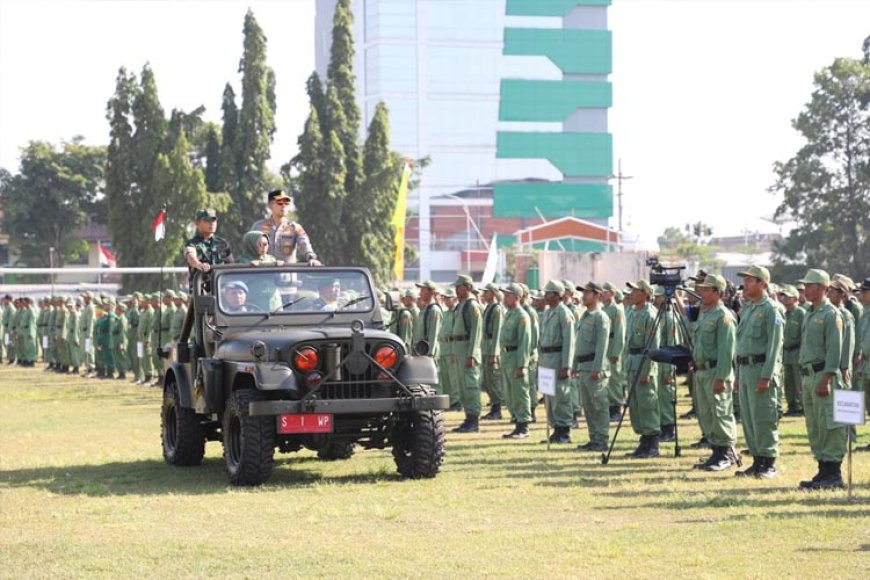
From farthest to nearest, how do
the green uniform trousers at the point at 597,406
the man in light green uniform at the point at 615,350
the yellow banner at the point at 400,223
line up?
the yellow banner at the point at 400,223 < the man in light green uniform at the point at 615,350 < the green uniform trousers at the point at 597,406

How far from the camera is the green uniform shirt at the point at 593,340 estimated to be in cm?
1590

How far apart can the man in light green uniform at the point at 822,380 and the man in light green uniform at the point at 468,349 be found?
689cm

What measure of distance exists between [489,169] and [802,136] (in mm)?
64577

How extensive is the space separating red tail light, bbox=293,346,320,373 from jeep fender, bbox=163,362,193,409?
7.20 ft

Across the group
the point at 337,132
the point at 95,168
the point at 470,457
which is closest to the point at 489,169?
the point at 95,168

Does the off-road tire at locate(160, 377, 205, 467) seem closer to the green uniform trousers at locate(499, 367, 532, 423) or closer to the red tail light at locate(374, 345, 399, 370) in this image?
the red tail light at locate(374, 345, 399, 370)

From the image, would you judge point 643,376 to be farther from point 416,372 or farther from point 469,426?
point 469,426

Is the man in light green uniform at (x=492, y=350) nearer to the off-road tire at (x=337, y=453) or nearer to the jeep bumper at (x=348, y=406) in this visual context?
the off-road tire at (x=337, y=453)

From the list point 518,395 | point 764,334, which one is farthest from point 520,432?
point 764,334

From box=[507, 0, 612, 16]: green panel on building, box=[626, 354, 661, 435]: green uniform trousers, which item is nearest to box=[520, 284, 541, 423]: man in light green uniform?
box=[626, 354, 661, 435]: green uniform trousers

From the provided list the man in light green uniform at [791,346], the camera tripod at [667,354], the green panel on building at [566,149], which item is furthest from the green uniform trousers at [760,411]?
the green panel on building at [566,149]

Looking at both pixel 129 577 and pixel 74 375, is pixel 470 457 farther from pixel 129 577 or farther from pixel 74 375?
pixel 74 375

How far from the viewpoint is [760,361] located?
43.3 ft

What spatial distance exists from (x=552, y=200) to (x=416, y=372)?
100 m
